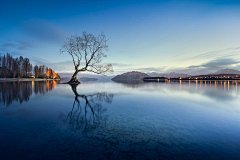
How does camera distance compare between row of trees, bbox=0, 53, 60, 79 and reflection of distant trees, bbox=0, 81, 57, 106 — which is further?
row of trees, bbox=0, 53, 60, 79

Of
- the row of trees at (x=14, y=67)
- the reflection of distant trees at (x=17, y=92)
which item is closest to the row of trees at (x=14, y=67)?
the row of trees at (x=14, y=67)

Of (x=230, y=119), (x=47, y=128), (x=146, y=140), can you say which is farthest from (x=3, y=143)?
(x=230, y=119)

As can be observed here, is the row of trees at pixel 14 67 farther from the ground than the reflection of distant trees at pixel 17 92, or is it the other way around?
the row of trees at pixel 14 67

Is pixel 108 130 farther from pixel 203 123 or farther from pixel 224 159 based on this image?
pixel 203 123

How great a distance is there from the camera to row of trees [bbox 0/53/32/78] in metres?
54.5

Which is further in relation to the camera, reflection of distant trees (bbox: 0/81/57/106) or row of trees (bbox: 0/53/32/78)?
row of trees (bbox: 0/53/32/78)

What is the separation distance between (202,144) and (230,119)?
338 cm

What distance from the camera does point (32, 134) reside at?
11.3 feet

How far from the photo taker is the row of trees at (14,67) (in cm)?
5452

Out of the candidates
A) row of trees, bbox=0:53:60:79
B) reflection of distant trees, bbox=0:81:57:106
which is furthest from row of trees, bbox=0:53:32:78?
reflection of distant trees, bbox=0:81:57:106

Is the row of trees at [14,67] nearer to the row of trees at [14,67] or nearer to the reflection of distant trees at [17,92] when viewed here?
the row of trees at [14,67]

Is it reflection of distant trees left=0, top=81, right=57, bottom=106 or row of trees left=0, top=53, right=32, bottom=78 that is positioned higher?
row of trees left=0, top=53, right=32, bottom=78

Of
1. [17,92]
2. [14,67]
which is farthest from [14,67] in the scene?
[17,92]

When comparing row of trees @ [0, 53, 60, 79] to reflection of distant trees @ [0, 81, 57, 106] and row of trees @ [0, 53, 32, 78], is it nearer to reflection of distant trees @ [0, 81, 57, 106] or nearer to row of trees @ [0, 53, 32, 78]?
row of trees @ [0, 53, 32, 78]
